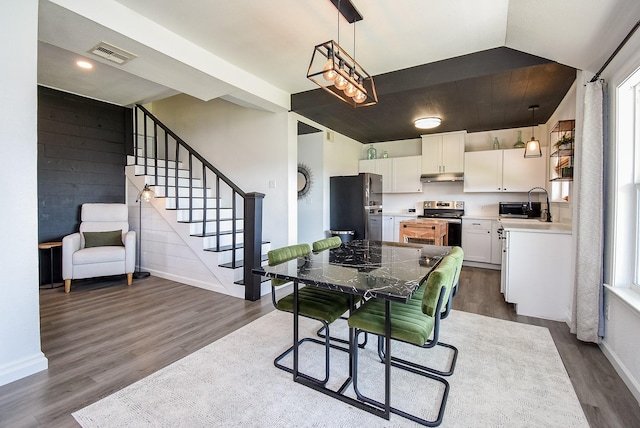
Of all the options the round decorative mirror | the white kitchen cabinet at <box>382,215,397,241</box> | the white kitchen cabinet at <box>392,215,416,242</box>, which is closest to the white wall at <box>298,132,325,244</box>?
the round decorative mirror

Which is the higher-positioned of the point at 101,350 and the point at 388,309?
the point at 388,309

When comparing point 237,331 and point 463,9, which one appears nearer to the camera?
point 463,9

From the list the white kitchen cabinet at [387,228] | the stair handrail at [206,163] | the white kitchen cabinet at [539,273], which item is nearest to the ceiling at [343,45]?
the stair handrail at [206,163]

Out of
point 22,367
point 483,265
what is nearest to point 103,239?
point 22,367

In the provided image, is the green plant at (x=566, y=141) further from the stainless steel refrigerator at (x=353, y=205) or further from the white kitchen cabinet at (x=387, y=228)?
the white kitchen cabinet at (x=387, y=228)

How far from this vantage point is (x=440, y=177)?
5.35 metres

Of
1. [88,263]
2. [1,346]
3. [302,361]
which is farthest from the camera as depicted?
[88,263]

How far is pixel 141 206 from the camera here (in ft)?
14.8

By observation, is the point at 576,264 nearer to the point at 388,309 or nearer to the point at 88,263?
the point at 388,309

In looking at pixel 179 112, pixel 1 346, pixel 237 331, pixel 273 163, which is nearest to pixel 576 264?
pixel 237 331

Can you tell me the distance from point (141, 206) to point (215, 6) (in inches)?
132

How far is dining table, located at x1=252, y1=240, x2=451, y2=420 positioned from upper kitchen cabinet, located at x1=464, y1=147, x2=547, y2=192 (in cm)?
333

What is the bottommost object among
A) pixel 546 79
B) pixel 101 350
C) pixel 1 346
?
pixel 101 350

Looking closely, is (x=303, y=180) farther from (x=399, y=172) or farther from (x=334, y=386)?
(x=334, y=386)
